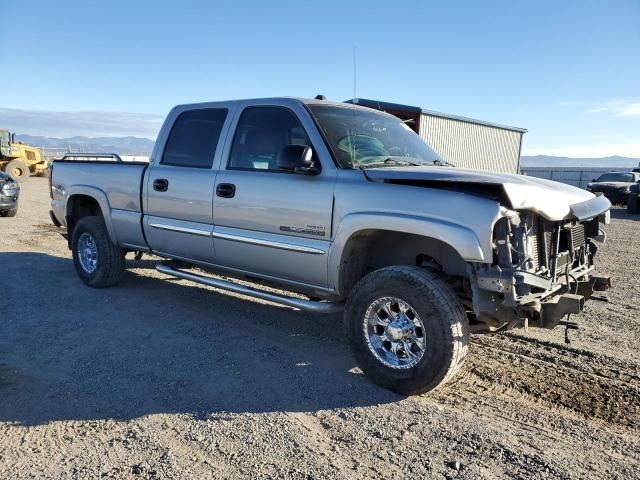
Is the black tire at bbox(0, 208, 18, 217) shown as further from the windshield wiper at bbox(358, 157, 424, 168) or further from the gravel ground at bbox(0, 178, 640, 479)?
the windshield wiper at bbox(358, 157, 424, 168)

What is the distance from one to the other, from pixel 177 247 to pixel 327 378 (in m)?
2.26

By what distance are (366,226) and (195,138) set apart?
93.5 inches

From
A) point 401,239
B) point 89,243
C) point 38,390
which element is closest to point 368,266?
point 401,239

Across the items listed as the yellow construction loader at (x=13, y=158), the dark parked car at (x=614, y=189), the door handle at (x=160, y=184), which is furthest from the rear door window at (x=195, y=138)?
the dark parked car at (x=614, y=189)

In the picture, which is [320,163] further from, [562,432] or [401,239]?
[562,432]

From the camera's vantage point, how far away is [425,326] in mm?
3541

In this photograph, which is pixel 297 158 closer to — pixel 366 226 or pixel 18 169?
pixel 366 226

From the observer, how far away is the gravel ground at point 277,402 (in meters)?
2.85

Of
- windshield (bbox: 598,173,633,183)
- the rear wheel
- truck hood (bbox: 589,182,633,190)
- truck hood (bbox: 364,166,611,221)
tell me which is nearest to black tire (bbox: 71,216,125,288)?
truck hood (bbox: 364,166,611,221)

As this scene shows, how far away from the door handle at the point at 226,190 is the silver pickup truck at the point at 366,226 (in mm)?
11

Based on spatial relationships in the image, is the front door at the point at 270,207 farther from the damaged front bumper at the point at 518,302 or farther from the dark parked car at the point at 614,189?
the dark parked car at the point at 614,189

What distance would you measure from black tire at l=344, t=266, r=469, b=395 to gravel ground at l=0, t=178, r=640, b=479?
153 mm

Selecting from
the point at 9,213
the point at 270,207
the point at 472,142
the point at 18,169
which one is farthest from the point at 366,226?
the point at 18,169

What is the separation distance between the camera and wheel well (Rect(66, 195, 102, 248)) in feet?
21.8
